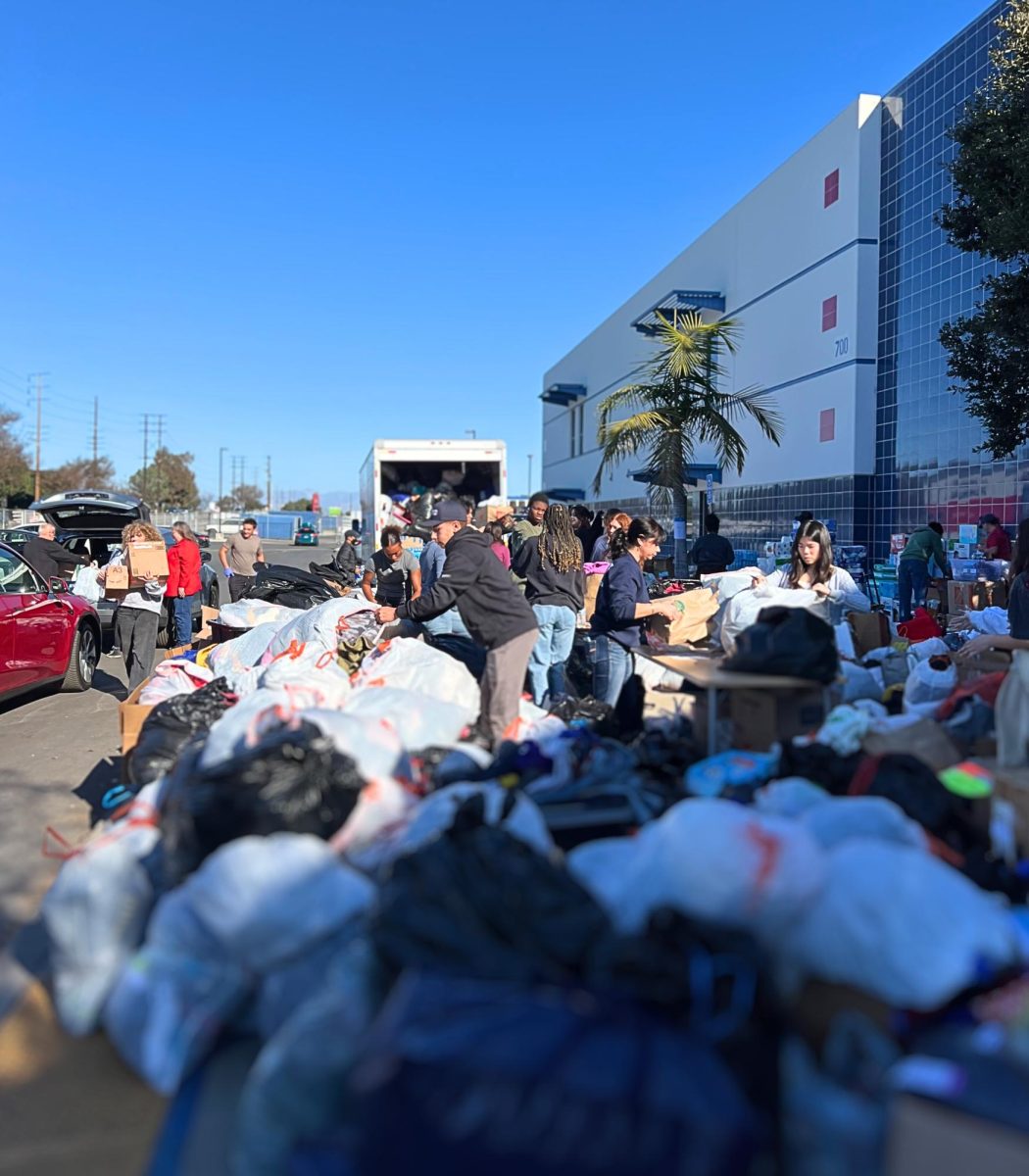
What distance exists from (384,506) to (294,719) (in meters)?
16.2

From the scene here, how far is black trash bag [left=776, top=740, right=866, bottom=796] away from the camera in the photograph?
12.3 ft

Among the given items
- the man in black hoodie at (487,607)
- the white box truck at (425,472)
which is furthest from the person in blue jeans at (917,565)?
the man in black hoodie at (487,607)

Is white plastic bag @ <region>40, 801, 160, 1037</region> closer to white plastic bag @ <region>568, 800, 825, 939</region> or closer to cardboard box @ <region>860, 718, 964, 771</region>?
white plastic bag @ <region>568, 800, 825, 939</region>

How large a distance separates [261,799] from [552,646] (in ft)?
14.2

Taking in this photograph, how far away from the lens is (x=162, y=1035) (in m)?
2.76

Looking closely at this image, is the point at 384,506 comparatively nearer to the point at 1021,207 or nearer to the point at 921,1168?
the point at 1021,207

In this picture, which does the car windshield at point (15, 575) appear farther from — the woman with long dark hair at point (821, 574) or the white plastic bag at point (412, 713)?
the woman with long dark hair at point (821, 574)

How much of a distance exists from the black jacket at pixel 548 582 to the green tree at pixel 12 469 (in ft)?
188

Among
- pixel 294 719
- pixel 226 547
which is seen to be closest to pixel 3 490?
pixel 226 547

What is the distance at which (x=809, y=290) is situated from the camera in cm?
1903

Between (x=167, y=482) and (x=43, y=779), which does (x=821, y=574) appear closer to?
(x=43, y=779)

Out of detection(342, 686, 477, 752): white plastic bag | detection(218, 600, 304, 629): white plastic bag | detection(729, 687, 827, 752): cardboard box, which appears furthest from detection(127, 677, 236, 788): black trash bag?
detection(729, 687, 827, 752): cardboard box

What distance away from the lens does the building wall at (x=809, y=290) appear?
17406 mm

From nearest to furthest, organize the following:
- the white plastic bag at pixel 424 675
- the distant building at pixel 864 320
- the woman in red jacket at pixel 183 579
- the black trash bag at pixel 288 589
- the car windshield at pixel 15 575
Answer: the white plastic bag at pixel 424 675 < the car windshield at pixel 15 575 < the woman in red jacket at pixel 183 579 < the black trash bag at pixel 288 589 < the distant building at pixel 864 320
